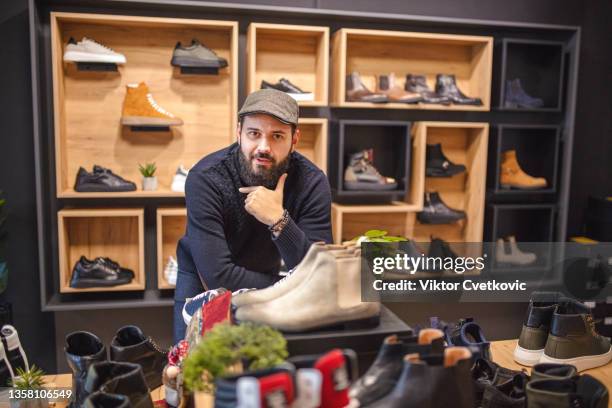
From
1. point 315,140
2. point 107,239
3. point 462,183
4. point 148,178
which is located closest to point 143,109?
point 148,178

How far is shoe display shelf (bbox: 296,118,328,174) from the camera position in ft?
10.6

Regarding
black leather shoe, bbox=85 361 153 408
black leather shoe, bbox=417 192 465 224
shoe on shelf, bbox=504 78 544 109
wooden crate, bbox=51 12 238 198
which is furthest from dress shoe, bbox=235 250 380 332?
shoe on shelf, bbox=504 78 544 109

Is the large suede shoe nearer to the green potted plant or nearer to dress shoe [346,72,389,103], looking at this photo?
dress shoe [346,72,389,103]

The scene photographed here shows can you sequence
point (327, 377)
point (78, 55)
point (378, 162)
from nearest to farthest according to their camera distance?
point (327, 377), point (78, 55), point (378, 162)

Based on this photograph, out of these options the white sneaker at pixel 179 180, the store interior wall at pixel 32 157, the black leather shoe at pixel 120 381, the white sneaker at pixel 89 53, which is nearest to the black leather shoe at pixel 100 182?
the white sneaker at pixel 179 180

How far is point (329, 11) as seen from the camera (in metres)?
3.12

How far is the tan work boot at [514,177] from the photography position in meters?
3.55

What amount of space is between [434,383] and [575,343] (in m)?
0.75

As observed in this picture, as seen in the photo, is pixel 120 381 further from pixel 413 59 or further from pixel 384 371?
pixel 413 59

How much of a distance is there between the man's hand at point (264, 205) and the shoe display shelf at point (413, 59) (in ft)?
5.03

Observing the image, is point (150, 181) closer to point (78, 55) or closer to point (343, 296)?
point (78, 55)

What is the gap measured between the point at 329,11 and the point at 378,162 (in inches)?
39.6

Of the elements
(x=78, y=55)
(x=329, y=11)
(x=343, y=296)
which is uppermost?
(x=329, y=11)

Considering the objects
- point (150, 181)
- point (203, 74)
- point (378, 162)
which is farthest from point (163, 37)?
point (378, 162)
